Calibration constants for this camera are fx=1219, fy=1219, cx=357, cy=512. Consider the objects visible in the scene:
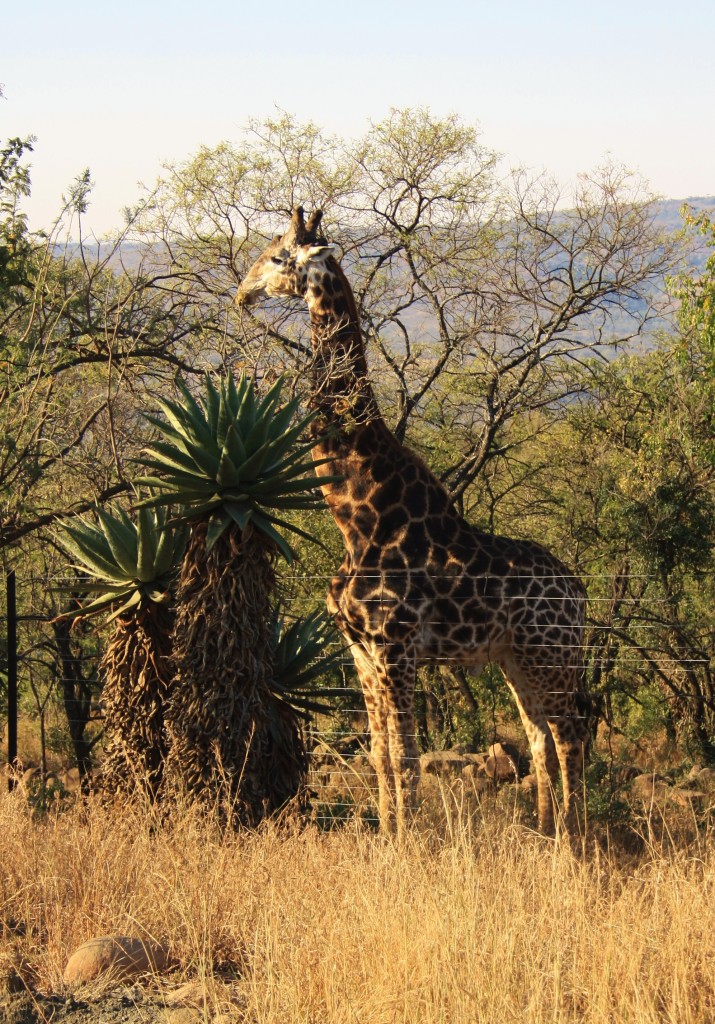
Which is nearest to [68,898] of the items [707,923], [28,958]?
[28,958]

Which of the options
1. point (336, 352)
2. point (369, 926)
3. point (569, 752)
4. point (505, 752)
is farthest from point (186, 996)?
point (505, 752)

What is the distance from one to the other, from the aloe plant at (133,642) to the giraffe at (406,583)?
133cm

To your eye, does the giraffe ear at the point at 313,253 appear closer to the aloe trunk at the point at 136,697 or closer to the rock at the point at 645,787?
the aloe trunk at the point at 136,697

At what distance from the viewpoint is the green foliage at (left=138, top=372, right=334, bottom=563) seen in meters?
7.93

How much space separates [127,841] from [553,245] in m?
9.85

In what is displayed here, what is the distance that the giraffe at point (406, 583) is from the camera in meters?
9.05

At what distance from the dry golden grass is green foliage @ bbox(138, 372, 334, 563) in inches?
83.2

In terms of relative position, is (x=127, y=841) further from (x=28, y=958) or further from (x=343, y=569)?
(x=343, y=569)

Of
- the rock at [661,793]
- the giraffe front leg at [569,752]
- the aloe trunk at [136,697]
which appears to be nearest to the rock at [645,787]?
the rock at [661,793]

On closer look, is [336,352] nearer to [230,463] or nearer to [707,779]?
[230,463]

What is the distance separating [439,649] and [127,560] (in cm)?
244

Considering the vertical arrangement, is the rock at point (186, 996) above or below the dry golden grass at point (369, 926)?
below

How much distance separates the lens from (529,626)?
31.2ft

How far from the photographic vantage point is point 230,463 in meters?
7.91
